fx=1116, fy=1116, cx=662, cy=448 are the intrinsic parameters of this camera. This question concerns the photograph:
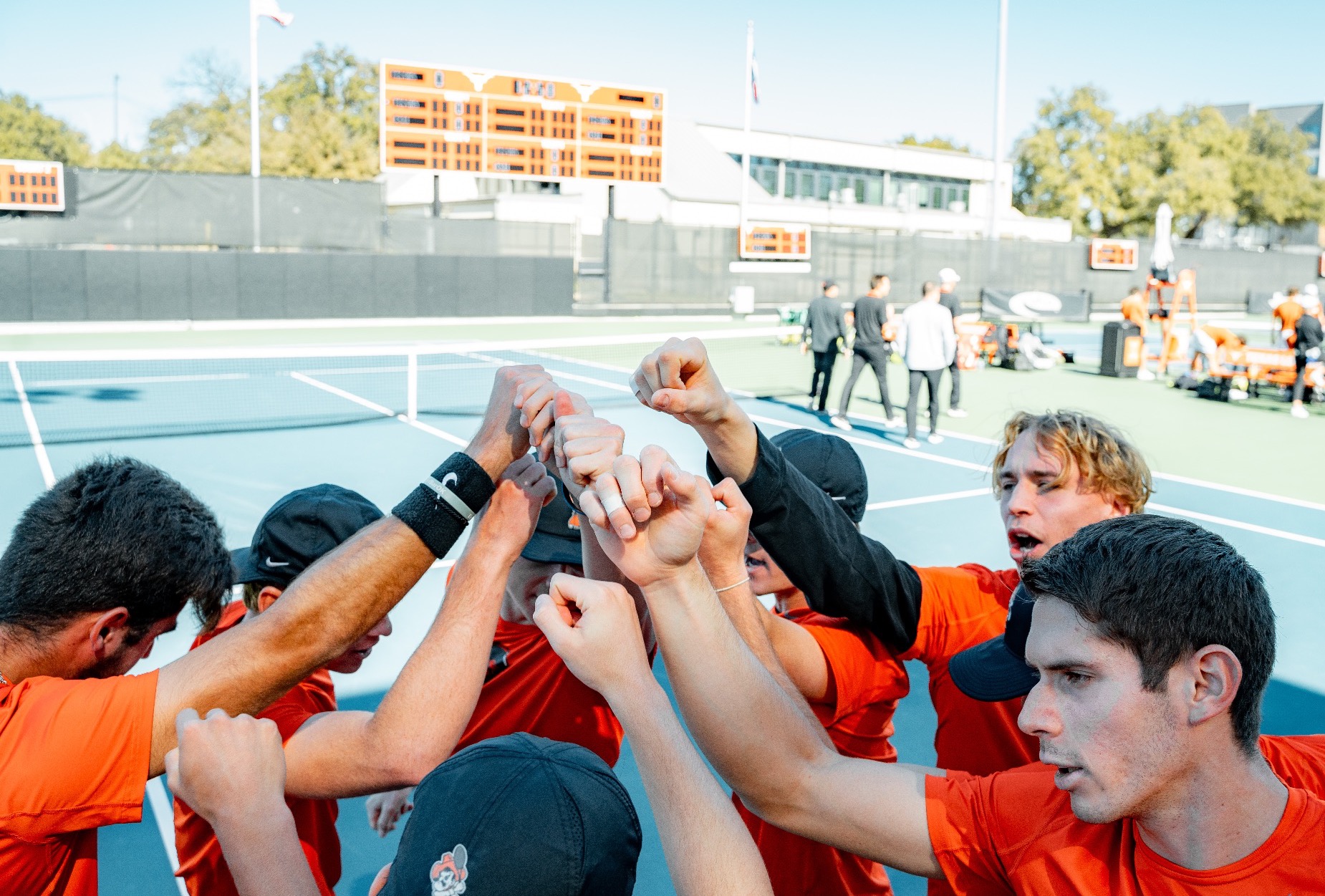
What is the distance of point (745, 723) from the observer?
2016 millimetres

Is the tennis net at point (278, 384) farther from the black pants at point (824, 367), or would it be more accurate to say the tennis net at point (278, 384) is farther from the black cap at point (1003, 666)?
the black cap at point (1003, 666)

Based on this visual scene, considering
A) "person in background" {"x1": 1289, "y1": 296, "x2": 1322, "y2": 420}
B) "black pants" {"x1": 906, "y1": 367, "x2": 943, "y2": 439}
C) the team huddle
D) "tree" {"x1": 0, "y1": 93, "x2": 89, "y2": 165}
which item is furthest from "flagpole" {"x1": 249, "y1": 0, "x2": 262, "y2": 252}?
"tree" {"x1": 0, "y1": 93, "x2": 89, "y2": 165}

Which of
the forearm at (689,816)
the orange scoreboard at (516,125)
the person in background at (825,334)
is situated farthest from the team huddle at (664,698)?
the orange scoreboard at (516,125)

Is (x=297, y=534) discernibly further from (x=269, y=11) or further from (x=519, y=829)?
(x=269, y=11)

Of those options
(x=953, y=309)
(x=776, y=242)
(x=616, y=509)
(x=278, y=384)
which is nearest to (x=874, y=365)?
(x=953, y=309)

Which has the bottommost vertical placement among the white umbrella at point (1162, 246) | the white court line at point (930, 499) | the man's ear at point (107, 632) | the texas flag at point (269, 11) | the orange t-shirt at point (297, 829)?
the white court line at point (930, 499)

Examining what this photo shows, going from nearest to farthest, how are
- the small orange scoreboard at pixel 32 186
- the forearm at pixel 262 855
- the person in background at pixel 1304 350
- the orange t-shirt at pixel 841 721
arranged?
the forearm at pixel 262 855, the orange t-shirt at pixel 841 721, the person in background at pixel 1304 350, the small orange scoreboard at pixel 32 186

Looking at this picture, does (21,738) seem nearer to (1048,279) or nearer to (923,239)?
(923,239)

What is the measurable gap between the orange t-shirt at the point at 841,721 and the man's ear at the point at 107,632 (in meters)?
1.41

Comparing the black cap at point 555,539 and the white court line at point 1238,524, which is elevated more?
the black cap at point 555,539

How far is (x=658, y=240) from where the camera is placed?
3441 cm

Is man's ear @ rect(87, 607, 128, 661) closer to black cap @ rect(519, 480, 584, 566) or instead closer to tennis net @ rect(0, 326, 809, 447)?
black cap @ rect(519, 480, 584, 566)

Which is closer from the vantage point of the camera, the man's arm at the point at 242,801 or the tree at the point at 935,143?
the man's arm at the point at 242,801

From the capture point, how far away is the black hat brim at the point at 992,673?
229cm
